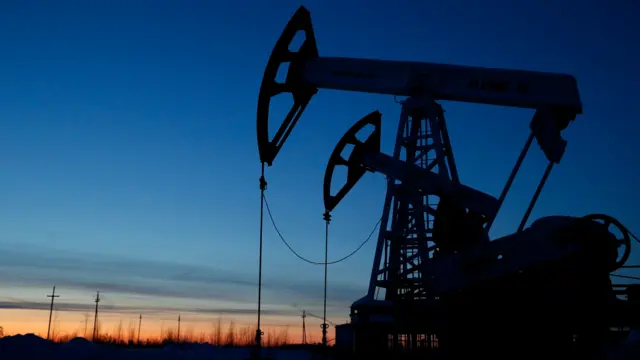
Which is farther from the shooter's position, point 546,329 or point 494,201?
point 494,201

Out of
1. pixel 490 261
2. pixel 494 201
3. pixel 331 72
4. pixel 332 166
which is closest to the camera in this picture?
pixel 490 261

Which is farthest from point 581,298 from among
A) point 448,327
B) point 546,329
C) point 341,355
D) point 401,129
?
point 341,355

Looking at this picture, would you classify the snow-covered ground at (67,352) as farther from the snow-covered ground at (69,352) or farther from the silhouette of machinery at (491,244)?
the silhouette of machinery at (491,244)

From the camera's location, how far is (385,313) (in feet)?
59.9

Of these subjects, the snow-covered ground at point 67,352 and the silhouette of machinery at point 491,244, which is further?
the snow-covered ground at point 67,352

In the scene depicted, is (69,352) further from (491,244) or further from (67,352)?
(491,244)

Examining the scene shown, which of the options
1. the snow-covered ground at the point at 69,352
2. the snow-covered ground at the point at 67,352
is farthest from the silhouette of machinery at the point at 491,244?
the snow-covered ground at the point at 67,352

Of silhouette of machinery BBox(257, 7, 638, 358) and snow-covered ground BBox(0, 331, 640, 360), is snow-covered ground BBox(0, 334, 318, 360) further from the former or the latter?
silhouette of machinery BBox(257, 7, 638, 358)

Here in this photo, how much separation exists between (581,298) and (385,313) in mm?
7443

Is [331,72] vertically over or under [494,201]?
over

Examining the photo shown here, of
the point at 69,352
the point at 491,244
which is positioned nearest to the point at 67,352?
the point at 69,352

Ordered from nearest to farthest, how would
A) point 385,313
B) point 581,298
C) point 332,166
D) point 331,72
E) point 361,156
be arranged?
1. point 581,298
2. point 331,72
3. point 385,313
4. point 361,156
5. point 332,166

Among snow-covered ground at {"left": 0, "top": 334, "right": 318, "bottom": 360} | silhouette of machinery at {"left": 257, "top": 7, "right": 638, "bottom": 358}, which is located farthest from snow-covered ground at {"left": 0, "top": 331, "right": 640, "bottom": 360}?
silhouette of machinery at {"left": 257, "top": 7, "right": 638, "bottom": 358}

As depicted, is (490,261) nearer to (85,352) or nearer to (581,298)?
(581,298)
